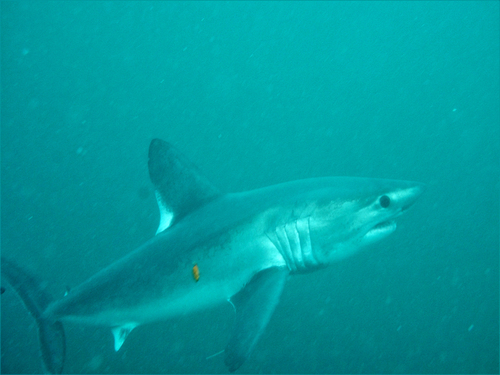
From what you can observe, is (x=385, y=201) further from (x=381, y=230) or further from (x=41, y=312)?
(x=41, y=312)

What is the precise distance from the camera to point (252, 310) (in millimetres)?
2281

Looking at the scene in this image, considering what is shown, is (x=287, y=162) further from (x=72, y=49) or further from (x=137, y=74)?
(x=72, y=49)

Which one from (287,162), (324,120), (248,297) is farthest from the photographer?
(324,120)

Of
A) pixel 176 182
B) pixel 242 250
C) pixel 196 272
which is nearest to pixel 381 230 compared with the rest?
pixel 242 250

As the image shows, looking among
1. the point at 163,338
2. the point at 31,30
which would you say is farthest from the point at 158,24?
the point at 163,338

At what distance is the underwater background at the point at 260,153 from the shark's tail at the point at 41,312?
12 cm

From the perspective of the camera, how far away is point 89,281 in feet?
9.42

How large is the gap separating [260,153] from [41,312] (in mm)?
14498

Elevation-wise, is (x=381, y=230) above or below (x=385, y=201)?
below

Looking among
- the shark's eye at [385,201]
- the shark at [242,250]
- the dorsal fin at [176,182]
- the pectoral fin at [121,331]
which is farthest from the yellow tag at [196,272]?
the shark's eye at [385,201]

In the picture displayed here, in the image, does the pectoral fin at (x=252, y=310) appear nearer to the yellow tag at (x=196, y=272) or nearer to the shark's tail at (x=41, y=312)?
the yellow tag at (x=196, y=272)

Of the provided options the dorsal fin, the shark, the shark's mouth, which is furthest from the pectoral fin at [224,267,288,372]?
the dorsal fin

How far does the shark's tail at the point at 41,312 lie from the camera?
9.93 feet

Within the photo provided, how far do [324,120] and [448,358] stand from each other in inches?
697
